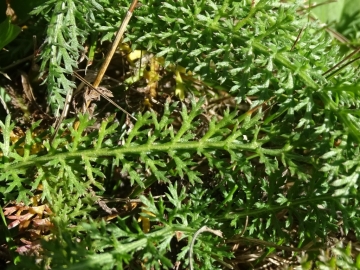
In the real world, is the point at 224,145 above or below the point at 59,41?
below

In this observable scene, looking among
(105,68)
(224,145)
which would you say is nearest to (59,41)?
(105,68)

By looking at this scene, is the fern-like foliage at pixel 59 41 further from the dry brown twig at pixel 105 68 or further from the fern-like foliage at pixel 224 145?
the dry brown twig at pixel 105 68

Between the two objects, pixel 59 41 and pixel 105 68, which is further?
pixel 105 68

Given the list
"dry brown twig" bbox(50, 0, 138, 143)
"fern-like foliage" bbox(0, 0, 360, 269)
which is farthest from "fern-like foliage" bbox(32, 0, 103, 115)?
"dry brown twig" bbox(50, 0, 138, 143)

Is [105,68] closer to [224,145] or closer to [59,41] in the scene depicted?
[59,41]

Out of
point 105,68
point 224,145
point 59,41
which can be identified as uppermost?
point 59,41

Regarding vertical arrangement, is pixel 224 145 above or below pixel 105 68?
below

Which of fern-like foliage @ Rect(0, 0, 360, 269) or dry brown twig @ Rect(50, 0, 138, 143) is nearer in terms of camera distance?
fern-like foliage @ Rect(0, 0, 360, 269)

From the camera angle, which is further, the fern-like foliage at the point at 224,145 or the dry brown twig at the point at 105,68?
the dry brown twig at the point at 105,68

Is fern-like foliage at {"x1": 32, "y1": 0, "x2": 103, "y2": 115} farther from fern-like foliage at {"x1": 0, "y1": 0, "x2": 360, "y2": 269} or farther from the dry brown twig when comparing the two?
the dry brown twig

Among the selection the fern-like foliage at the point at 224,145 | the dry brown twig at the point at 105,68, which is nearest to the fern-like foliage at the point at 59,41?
the fern-like foliage at the point at 224,145

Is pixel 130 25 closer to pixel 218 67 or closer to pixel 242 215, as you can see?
pixel 218 67

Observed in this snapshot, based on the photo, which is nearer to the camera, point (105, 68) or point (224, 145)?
point (224, 145)
